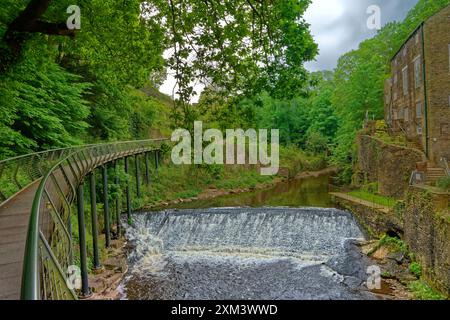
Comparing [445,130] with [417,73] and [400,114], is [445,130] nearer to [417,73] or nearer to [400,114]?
[417,73]

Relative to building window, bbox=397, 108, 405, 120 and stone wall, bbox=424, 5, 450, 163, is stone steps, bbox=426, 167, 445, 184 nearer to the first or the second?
stone wall, bbox=424, 5, 450, 163

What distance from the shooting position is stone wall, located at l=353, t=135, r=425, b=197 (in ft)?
68.6

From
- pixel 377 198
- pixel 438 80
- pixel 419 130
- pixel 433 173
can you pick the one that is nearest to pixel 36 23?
pixel 433 173

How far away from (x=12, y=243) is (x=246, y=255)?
13331 millimetres

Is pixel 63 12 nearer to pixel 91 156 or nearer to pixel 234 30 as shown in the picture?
pixel 234 30

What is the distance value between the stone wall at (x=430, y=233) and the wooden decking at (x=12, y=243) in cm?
1210

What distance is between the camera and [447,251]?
11.3 meters

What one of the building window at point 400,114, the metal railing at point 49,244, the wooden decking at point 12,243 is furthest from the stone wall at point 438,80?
the wooden decking at point 12,243

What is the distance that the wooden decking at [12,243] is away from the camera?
3.67m

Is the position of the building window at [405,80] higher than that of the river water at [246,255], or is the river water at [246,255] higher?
the building window at [405,80]

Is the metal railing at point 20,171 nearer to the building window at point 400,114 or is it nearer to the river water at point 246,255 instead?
the river water at point 246,255

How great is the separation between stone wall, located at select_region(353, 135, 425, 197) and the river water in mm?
4587

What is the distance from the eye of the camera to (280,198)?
29703 millimetres

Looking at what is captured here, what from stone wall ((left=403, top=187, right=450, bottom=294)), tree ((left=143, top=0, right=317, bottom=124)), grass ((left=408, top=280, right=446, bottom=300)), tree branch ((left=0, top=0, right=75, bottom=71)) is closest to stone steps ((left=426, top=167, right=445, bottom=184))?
stone wall ((left=403, top=187, right=450, bottom=294))
